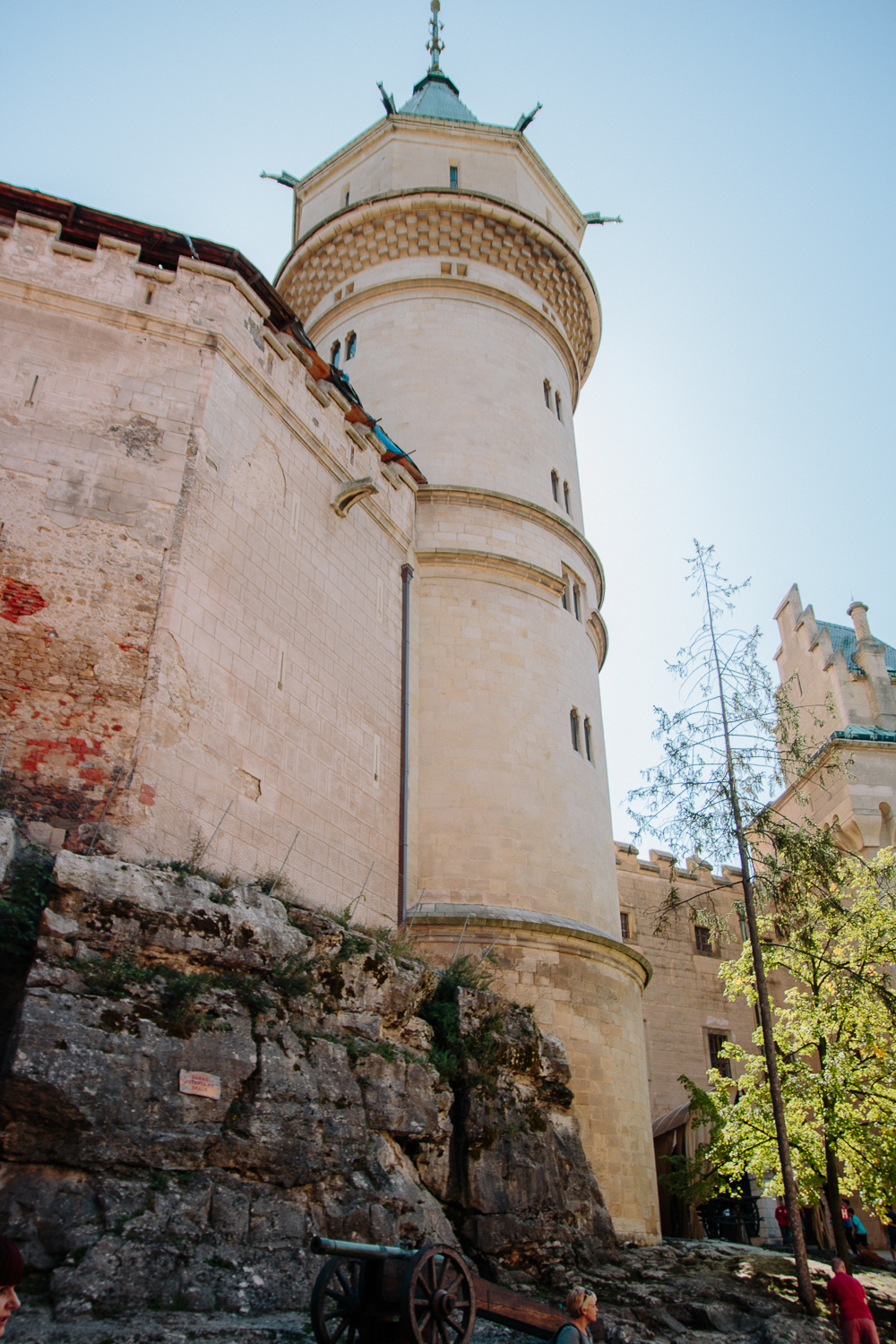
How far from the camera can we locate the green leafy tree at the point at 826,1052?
14484mm

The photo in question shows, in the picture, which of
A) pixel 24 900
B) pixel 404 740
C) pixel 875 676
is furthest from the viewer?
pixel 875 676

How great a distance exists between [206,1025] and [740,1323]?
23.2 feet

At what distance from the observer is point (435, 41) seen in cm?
3212

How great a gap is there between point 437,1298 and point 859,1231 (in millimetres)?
17986

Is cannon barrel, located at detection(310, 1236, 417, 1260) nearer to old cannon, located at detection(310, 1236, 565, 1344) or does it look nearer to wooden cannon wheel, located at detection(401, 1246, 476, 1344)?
old cannon, located at detection(310, 1236, 565, 1344)

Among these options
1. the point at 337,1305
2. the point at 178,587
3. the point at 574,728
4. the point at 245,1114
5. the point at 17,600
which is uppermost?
the point at 574,728

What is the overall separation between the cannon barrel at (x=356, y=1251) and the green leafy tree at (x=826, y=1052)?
8358 millimetres

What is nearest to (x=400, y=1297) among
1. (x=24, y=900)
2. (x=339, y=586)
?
(x=24, y=900)

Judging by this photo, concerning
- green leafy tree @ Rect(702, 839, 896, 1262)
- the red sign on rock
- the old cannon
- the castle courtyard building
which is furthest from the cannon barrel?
green leafy tree @ Rect(702, 839, 896, 1262)

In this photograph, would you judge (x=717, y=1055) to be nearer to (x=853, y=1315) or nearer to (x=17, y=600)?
(x=853, y=1315)

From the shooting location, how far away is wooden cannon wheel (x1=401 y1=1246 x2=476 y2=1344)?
716cm

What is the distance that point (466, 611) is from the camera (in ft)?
59.1

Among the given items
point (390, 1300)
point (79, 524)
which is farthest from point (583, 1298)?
point (79, 524)

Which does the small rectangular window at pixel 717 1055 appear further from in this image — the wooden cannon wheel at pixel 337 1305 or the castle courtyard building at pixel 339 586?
the wooden cannon wheel at pixel 337 1305
